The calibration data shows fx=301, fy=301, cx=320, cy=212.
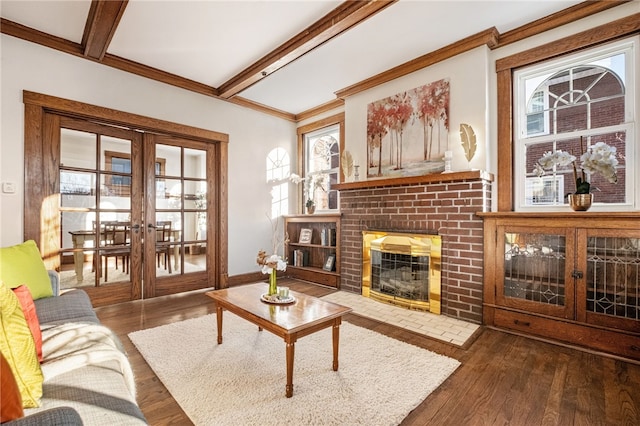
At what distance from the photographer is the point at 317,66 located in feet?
11.4

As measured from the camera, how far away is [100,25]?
2.55 meters

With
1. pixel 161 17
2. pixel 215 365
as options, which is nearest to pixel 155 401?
pixel 215 365

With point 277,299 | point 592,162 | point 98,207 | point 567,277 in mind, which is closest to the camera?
point 277,299

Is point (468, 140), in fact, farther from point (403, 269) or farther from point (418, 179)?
Result: point (403, 269)

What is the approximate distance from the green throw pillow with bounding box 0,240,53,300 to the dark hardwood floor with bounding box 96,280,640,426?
72 centimetres

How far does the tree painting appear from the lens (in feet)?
10.5

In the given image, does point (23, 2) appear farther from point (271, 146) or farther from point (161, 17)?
point (271, 146)

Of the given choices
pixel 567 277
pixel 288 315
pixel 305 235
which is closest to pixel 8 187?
pixel 288 315

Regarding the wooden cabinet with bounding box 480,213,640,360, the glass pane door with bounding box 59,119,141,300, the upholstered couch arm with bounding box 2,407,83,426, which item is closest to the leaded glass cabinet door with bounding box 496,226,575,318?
the wooden cabinet with bounding box 480,213,640,360

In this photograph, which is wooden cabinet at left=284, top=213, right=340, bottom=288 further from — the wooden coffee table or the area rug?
the wooden coffee table

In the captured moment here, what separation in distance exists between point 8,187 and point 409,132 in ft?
13.1

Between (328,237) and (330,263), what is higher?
(328,237)

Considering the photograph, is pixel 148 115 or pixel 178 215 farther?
pixel 178 215

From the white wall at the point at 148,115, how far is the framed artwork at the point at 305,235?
1.67 ft
